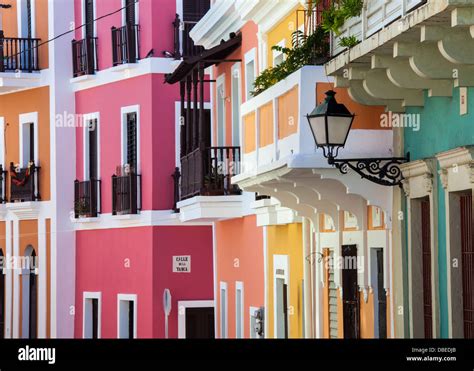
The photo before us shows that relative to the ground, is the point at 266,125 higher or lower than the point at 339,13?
lower

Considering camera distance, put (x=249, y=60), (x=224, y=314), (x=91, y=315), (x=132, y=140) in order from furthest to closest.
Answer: (x=91, y=315) < (x=132, y=140) < (x=224, y=314) < (x=249, y=60)

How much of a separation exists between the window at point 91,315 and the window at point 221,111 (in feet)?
25.6

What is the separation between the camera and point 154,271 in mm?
31062

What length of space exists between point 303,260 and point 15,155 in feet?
57.4

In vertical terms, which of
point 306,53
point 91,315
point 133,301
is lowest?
point 91,315

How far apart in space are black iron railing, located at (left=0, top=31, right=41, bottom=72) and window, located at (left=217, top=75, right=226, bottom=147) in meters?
9.00

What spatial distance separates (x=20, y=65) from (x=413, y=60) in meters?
23.4

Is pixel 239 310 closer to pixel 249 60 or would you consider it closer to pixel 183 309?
pixel 249 60

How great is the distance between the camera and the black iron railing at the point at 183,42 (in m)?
31.4

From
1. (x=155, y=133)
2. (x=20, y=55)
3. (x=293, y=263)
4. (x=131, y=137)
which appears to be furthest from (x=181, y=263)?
(x=293, y=263)

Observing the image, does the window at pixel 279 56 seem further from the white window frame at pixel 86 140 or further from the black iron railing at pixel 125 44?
the white window frame at pixel 86 140

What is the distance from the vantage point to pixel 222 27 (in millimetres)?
25859

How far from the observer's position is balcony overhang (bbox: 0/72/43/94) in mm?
34469
